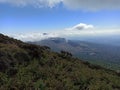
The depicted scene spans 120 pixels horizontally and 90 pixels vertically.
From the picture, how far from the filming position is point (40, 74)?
116 ft

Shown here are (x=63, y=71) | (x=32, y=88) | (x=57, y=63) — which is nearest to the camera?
(x=32, y=88)

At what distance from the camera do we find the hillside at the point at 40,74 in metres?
31.4

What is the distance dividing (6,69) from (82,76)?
10.6 metres

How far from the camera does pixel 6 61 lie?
36.2 m

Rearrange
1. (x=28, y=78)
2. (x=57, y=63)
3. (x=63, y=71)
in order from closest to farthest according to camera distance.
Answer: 1. (x=28, y=78)
2. (x=63, y=71)
3. (x=57, y=63)

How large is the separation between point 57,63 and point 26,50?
5.53 metres

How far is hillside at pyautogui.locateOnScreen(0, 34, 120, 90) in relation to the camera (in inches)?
1235

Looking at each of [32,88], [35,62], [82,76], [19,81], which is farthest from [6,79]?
[82,76]

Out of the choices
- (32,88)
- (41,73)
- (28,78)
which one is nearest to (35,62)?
(41,73)

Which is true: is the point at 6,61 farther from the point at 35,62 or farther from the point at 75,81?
the point at 75,81

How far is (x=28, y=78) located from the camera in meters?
32.8

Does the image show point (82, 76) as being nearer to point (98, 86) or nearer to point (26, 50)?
point (98, 86)

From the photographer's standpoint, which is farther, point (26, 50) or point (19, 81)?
point (26, 50)

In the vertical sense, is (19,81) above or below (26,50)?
below
